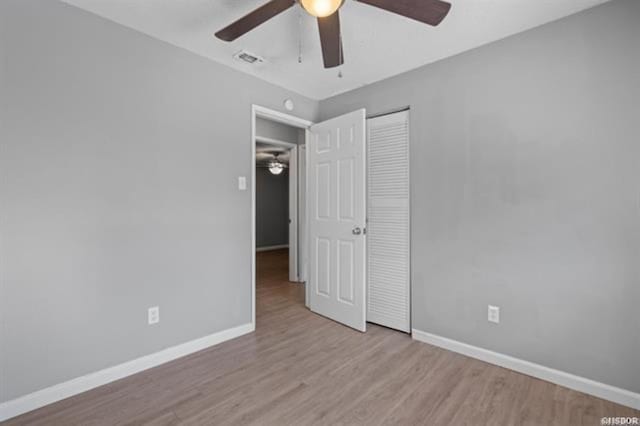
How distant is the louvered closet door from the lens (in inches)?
115

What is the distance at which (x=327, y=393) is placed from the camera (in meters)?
1.99

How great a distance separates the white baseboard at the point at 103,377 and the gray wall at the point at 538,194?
1931mm

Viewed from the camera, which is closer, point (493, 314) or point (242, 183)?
point (493, 314)

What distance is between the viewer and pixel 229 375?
2.21 meters

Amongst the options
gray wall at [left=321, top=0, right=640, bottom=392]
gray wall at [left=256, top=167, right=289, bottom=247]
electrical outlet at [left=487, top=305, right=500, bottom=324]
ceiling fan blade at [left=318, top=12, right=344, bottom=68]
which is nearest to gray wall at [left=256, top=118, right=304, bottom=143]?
gray wall at [left=321, top=0, right=640, bottom=392]

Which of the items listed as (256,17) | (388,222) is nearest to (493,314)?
(388,222)

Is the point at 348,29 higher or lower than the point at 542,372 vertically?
higher

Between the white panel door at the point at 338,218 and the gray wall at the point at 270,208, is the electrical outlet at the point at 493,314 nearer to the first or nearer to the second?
the white panel door at the point at 338,218

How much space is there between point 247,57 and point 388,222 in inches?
78.4

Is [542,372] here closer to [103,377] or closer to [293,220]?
[103,377]

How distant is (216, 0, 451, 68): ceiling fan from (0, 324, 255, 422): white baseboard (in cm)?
235

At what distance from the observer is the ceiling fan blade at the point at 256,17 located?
1.57 meters

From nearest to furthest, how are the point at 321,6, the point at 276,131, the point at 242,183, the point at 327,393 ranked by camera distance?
the point at 321,6 < the point at 327,393 < the point at 242,183 < the point at 276,131

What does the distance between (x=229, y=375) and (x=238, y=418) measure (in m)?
0.49
